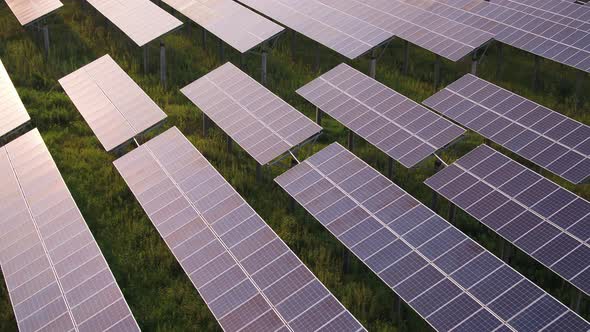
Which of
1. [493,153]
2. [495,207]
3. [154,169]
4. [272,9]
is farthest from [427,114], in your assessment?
[272,9]

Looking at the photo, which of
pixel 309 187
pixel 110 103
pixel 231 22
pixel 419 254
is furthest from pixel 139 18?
pixel 419 254

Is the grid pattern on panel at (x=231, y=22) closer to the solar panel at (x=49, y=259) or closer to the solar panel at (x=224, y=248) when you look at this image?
the solar panel at (x=224, y=248)

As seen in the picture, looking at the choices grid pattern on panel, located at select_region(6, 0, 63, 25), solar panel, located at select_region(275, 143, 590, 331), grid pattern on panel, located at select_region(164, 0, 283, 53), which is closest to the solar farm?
solar panel, located at select_region(275, 143, 590, 331)

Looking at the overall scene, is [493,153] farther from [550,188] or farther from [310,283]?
[310,283]

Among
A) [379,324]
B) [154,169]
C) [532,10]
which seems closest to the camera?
[379,324]

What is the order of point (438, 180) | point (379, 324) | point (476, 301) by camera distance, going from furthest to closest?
point (438, 180), point (379, 324), point (476, 301)
